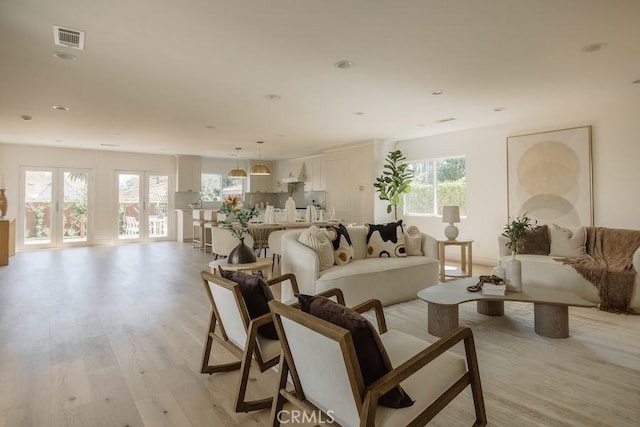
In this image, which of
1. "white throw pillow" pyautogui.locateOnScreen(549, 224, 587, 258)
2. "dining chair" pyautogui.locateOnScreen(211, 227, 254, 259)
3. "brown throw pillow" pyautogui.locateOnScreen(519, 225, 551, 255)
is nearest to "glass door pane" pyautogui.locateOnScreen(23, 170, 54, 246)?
"dining chair" pyautogui.locateOnScreen(211, 227, 254, 259)

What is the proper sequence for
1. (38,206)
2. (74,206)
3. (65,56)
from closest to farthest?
(65,56) < (38,206) < (74,206)

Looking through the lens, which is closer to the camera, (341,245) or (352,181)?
(341,245)

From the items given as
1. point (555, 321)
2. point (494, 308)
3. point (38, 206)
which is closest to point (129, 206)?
point (38, 206)

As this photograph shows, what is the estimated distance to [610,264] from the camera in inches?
159

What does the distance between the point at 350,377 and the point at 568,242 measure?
4.61m

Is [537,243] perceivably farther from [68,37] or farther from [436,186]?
[68,37]

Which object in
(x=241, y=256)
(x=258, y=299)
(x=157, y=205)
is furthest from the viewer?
(x=157, y=205)

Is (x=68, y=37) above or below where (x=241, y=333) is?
above

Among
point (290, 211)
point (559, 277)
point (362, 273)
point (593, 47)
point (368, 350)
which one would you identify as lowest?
point (559, 277)

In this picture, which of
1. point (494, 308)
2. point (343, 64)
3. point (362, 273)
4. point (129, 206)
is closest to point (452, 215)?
point (494, 308)

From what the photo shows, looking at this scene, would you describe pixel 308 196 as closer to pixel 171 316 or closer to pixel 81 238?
pixel 81 238

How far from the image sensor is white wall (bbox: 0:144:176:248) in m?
8.40

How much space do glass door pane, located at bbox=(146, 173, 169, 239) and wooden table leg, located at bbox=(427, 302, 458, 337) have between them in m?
9.23

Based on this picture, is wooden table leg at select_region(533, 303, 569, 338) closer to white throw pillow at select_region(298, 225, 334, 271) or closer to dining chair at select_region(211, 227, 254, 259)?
white throw pillow at select_region(298, 225, 334, 271)
